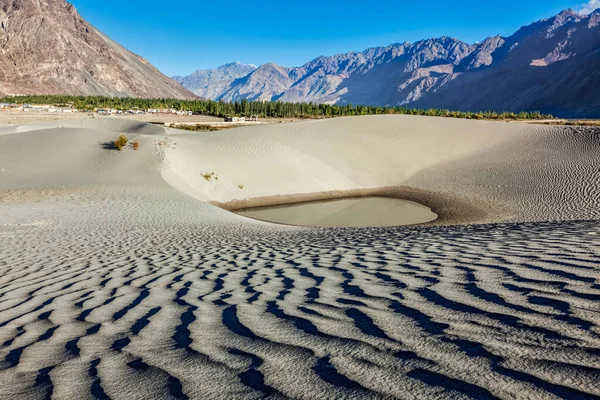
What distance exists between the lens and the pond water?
56.3 ft

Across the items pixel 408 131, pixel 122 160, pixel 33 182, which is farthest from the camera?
pixel 408 131

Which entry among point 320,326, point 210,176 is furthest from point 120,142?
point 320,326

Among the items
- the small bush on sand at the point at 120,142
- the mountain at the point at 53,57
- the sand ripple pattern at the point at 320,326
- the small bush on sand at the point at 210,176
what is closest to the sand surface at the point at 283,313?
the sand ripple pattern at the point at 320,326

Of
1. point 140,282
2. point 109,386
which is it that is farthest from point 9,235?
point 109,386

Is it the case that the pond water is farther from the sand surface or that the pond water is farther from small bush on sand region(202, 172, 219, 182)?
the sand surface

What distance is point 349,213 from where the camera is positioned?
Answer: 19.2m

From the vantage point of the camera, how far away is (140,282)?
5195mm

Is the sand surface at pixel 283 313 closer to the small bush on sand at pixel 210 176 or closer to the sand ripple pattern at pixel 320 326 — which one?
the sand ripple pattern at pixel 320 326

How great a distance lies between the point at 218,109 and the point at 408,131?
5136 centimetres

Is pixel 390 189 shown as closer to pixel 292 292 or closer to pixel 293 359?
pixel 292 292

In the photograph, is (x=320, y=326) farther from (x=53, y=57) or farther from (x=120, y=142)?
(x=53, y=57)

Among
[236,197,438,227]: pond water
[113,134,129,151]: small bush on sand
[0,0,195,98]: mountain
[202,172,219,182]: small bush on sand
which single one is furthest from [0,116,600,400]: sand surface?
[0,0,195,98]: mountain

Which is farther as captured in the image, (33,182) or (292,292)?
(33,182)

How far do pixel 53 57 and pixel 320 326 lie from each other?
7750 inches
